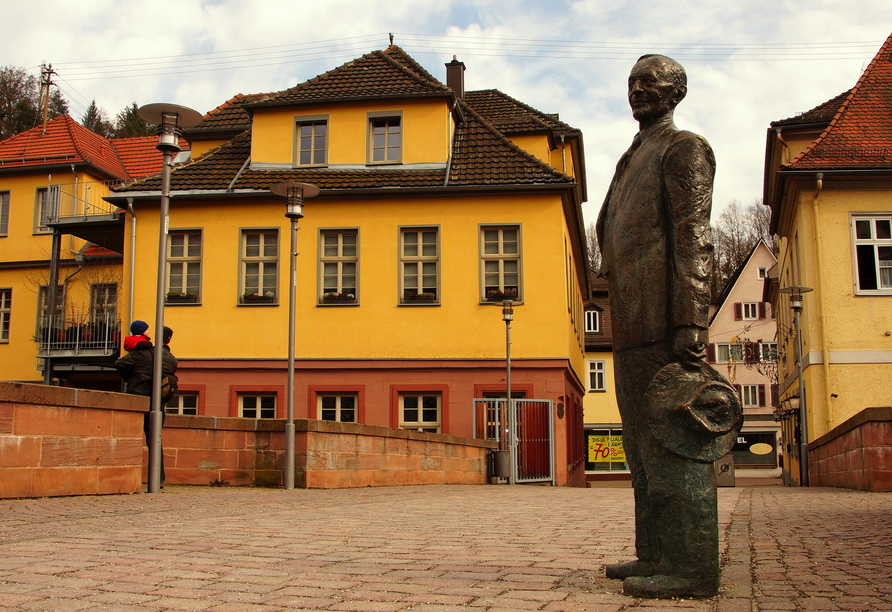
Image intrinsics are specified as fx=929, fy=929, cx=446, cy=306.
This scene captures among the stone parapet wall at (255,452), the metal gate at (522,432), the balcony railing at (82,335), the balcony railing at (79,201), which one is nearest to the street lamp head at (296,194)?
the stone parapet wall at (255,452)

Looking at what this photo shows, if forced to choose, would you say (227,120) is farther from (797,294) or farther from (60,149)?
(797,294)

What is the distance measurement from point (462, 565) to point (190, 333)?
67.7 ft

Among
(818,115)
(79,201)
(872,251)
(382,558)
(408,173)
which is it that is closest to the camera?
(382,558)

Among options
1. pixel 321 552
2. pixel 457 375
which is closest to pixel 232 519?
pixel 321 552

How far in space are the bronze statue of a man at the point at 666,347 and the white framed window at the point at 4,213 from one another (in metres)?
36.7

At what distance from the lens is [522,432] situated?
71.9ft

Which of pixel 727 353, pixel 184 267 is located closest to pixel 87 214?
pixel 184 267

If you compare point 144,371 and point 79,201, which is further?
point 79,201

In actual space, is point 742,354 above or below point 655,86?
above

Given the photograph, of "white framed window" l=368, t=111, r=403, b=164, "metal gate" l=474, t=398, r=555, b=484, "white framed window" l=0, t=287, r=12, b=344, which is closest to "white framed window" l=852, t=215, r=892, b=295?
"metal gate" l=474, t=398, r=555, b=484

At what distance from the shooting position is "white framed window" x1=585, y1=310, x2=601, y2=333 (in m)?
56.6

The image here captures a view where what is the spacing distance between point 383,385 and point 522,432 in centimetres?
407

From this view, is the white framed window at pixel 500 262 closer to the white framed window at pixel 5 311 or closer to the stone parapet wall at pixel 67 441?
the stone parapet wall at pixel 67 441

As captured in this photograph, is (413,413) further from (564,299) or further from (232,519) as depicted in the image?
(232,519)
